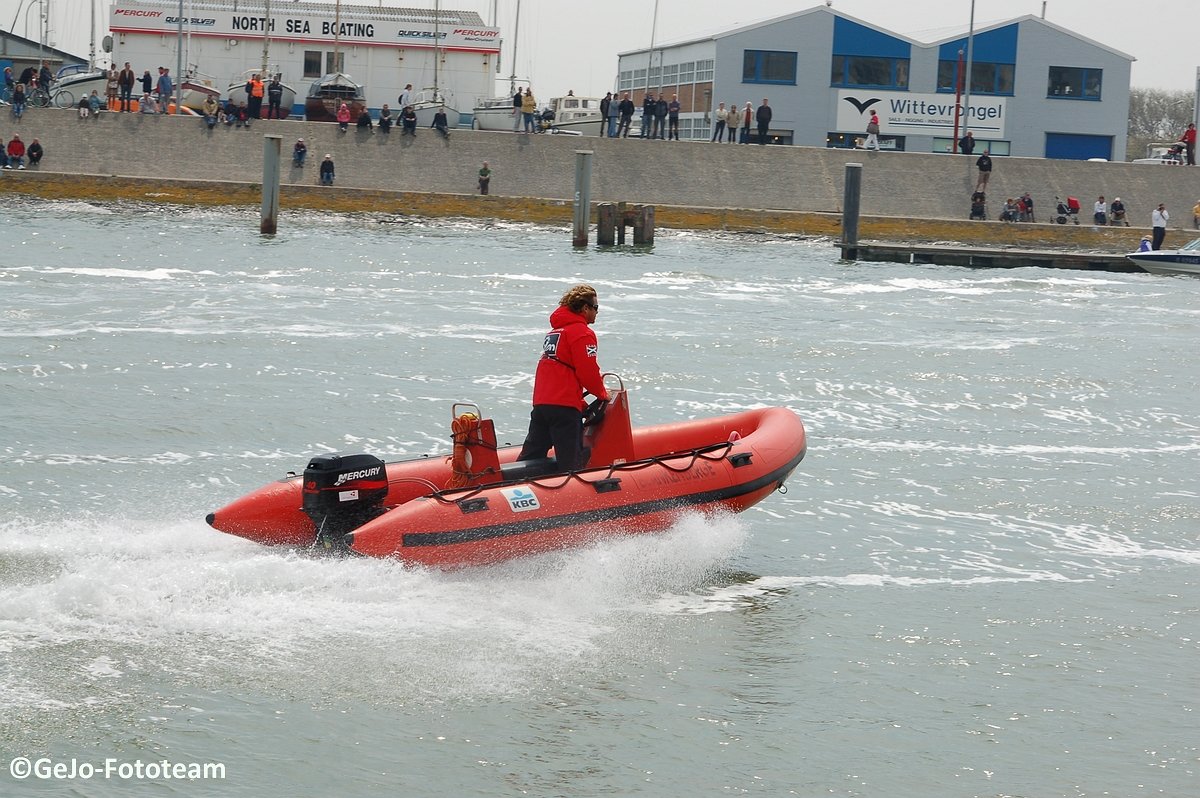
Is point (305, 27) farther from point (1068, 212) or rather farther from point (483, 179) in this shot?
point (1068, 212)

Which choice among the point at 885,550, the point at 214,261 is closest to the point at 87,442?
the point at 885,550

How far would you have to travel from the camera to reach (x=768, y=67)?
5809 centimetres

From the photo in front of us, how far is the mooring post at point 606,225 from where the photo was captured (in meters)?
37.4

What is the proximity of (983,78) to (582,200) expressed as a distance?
27.5m

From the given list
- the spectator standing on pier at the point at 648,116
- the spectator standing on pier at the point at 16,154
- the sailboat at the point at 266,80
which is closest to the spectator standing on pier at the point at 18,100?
the spectator standing on pier at the point at 16,154

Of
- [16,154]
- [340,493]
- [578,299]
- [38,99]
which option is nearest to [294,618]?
[340,493]

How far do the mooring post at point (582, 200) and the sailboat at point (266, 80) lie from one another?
12084 millimetres

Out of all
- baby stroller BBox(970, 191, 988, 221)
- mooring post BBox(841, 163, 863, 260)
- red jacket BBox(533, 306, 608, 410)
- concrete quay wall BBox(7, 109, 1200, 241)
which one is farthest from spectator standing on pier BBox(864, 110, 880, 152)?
red jacket BBox(533, 306, 608, 410)

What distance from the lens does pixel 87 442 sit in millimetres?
12594

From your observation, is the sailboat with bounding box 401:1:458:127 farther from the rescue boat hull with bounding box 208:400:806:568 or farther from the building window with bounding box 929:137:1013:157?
the rescue boat hull with bounding box 208:400:806:568

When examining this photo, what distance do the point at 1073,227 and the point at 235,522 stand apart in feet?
122

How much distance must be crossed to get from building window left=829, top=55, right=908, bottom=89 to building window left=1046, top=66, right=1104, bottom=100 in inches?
249

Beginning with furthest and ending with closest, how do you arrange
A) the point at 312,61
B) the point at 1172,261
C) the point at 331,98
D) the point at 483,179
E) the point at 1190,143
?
the point at 312,61, the point at 1190,143, the point at 331,98, the point at 483,179, the point at 1172,261

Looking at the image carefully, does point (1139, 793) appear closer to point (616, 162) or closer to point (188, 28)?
point (616, 162)
